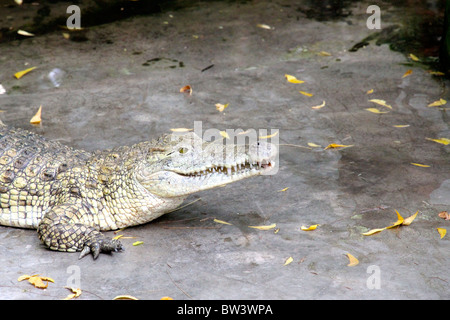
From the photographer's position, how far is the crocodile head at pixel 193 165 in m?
4.19

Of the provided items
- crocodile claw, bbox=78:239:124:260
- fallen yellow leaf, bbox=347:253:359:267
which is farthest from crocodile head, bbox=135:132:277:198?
fallen yellow leaf, bbox=347:253:359:267

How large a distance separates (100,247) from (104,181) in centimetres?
63

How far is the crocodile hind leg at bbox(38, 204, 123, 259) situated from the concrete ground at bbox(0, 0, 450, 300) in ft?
0.26

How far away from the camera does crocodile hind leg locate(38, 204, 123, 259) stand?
4160 millimetres

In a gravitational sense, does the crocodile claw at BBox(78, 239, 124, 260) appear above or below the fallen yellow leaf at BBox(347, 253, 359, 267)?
below

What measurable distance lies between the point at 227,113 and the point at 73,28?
348 cm

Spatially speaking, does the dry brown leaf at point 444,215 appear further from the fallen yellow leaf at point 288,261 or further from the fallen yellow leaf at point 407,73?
the fallen yellow leaf at point 407,73

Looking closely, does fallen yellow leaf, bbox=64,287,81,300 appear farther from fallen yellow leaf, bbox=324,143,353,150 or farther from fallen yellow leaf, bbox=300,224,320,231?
fallen yellow leaf, bbox=324,143,353,150

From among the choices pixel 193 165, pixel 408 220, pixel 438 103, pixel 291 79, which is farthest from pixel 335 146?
pixel 193 165

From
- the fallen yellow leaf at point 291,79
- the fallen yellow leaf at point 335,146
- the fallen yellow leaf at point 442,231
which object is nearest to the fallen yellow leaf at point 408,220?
the fallen yellow leaf at point 442,231

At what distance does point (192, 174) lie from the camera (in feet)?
14.4

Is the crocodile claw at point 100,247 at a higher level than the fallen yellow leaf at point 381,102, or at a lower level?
lower

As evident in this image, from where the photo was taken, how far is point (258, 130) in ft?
20.6
